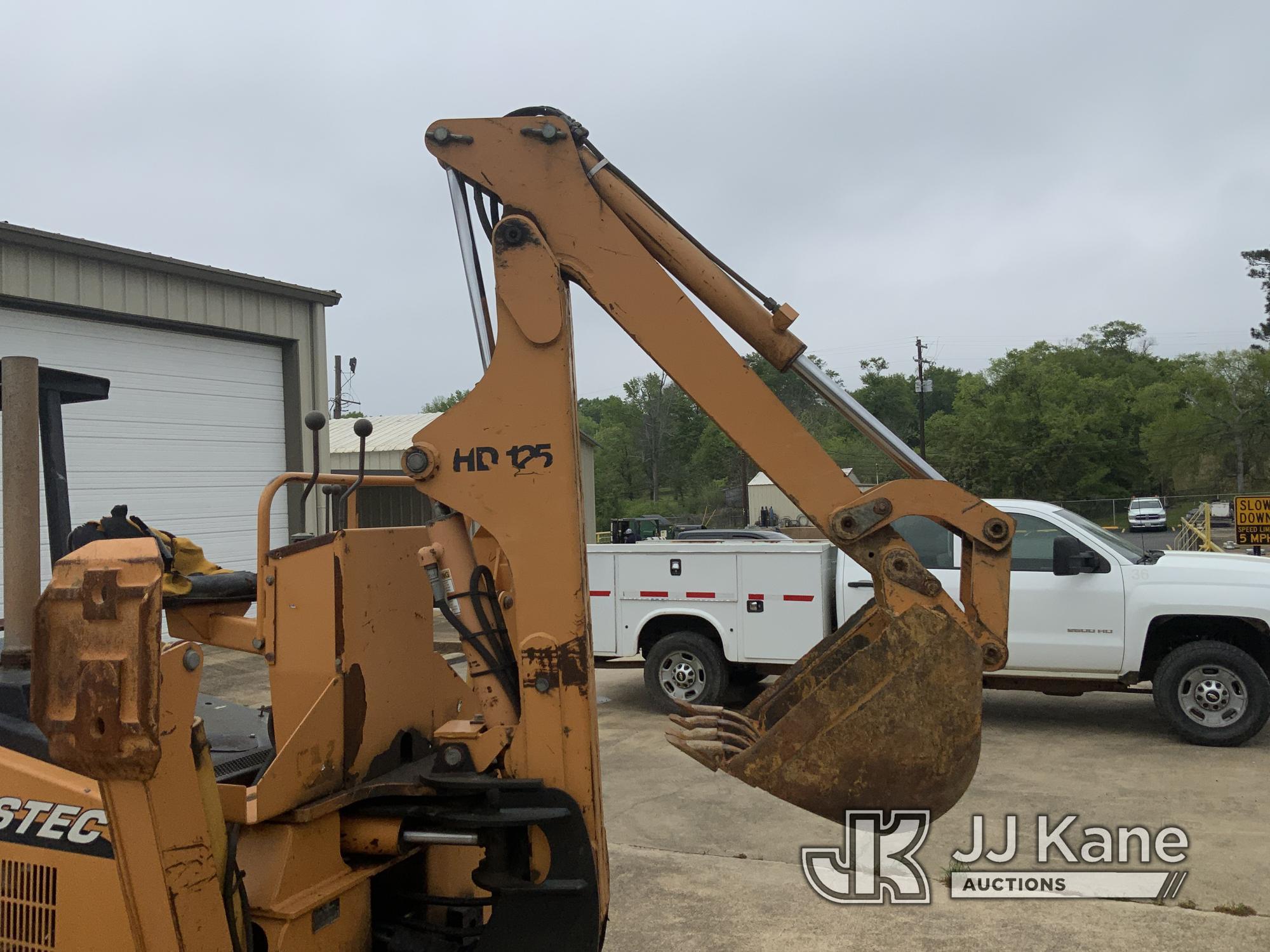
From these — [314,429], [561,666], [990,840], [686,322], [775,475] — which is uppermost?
[686,322]

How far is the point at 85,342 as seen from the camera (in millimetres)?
11125

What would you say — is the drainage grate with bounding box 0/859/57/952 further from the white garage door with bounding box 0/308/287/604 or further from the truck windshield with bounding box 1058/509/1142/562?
the white garage door with bounding box 0/308/287/604

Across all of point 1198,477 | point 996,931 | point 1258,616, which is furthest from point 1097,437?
point 996,931

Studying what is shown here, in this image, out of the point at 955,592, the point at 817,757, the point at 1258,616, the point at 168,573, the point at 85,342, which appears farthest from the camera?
the point at 85,342

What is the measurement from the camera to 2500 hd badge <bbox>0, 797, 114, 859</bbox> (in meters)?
2.68

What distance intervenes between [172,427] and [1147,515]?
37.9m

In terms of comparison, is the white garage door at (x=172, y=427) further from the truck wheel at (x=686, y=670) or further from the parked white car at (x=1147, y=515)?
the parked white car at (x=1147, y=515)

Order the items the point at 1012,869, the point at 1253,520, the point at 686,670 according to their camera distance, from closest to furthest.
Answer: the point at 1012,869, the point at 686,670, the point at 1253,520

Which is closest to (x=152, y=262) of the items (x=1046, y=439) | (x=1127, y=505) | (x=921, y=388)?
(x=921, y=388)

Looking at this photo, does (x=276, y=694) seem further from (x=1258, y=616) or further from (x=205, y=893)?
(x=1258, y=616)

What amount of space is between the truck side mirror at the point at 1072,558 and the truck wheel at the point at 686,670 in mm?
3066

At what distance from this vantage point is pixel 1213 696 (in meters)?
7.56

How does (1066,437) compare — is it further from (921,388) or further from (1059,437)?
(921,388)

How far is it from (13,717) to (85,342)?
31.2 feet
